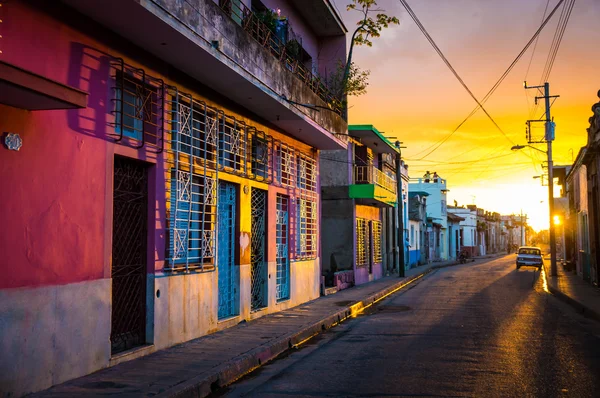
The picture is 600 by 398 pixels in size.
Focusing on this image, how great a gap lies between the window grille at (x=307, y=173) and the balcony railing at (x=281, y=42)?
1.66 meters

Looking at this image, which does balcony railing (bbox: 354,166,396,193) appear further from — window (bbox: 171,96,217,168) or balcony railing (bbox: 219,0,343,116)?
window (bbox: 171,96,217,168)

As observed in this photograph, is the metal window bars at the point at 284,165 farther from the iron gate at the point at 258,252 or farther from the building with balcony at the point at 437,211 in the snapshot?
the building with balcony at the point at 437,211

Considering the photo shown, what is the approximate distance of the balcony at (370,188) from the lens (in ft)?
83.8

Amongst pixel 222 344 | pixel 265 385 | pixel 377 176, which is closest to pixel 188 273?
pixel 222 344

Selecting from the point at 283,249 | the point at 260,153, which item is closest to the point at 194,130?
the point at 260,153

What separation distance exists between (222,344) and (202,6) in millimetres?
5352

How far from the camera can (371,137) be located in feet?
89.7

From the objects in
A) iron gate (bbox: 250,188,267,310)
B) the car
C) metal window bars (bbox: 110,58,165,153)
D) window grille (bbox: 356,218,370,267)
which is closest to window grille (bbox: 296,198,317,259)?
iron gate (bbox: 250,188,267,310)

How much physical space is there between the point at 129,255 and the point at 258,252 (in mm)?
5709

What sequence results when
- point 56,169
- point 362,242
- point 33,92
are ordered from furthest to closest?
point 362,242
point 56,169
point 33,92

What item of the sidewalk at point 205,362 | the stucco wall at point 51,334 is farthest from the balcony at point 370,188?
the stucco wall at point 51,334

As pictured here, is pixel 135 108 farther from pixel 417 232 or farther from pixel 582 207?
pixel 417 232

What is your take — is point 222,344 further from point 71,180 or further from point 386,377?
point 71,180

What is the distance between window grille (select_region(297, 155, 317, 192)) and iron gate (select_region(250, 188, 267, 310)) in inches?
109
